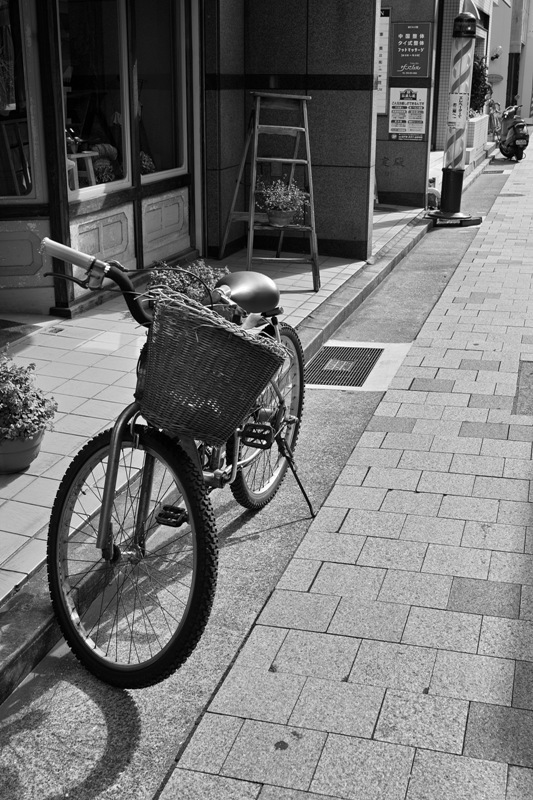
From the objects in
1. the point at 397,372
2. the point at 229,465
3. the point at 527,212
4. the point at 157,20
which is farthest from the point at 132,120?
the point at 527,212

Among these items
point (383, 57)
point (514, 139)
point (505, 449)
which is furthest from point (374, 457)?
point (514, 139)

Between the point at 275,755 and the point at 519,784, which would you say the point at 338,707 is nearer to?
the point at 275,755

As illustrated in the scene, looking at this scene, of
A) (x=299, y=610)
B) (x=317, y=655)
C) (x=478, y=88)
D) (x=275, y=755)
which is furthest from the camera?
(x=478, y=88)

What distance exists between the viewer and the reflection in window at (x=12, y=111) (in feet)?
21.7

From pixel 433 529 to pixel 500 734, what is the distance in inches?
57.8

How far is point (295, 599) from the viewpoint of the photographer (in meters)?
3.77

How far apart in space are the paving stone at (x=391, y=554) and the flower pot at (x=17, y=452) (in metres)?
1.66

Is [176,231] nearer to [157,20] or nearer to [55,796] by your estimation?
[157,20]

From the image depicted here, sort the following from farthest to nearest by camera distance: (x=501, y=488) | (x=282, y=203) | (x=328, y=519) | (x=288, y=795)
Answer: (x=282, y=203), (x=501, y=488), (x=328, y=519), (x=288, y=795)

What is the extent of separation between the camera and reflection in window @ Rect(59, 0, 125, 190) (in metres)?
7.27

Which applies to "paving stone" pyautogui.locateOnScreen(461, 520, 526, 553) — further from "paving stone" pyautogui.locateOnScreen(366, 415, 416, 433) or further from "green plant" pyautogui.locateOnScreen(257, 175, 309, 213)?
"green plant" pyautogui.locateOnScreen(257, 175, 309, 213)

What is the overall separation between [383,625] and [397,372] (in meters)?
3.36

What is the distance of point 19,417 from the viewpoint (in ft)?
14.5

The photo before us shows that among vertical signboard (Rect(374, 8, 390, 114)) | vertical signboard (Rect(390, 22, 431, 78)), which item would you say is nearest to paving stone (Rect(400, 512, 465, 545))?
vertical signboard (Rect(374, 8, 390, 114))
